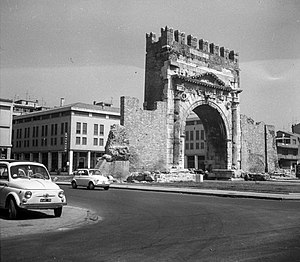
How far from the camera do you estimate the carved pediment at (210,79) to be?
35.1m

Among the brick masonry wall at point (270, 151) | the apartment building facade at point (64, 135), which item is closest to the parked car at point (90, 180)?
the brick masonry wall at point (270, 151)

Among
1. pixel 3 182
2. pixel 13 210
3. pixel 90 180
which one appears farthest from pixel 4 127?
pixel 90 180

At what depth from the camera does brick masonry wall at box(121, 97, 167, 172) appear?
30.1 meters

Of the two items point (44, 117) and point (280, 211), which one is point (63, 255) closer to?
point (280, 211)

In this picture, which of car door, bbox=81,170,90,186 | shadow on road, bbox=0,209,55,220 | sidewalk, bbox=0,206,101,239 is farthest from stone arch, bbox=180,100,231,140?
shadow on road, bbox=0,209,55,220

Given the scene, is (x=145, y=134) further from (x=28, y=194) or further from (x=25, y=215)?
(x=28, y=194)

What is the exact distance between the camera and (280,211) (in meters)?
Result: 12.6

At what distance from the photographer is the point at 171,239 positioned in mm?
7418

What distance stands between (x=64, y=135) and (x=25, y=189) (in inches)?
2106

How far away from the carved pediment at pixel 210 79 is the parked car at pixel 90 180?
48.4 ft

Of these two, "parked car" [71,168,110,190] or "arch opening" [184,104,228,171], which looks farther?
"arch opening" [184,104,228,171]

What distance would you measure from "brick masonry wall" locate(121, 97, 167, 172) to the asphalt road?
18473 millimetres

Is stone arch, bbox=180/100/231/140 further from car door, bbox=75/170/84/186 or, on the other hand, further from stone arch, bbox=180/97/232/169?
car door, bbox=75/170/84/186

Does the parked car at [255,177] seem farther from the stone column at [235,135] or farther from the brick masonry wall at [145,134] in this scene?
the brick masonry wall at [145,134]
